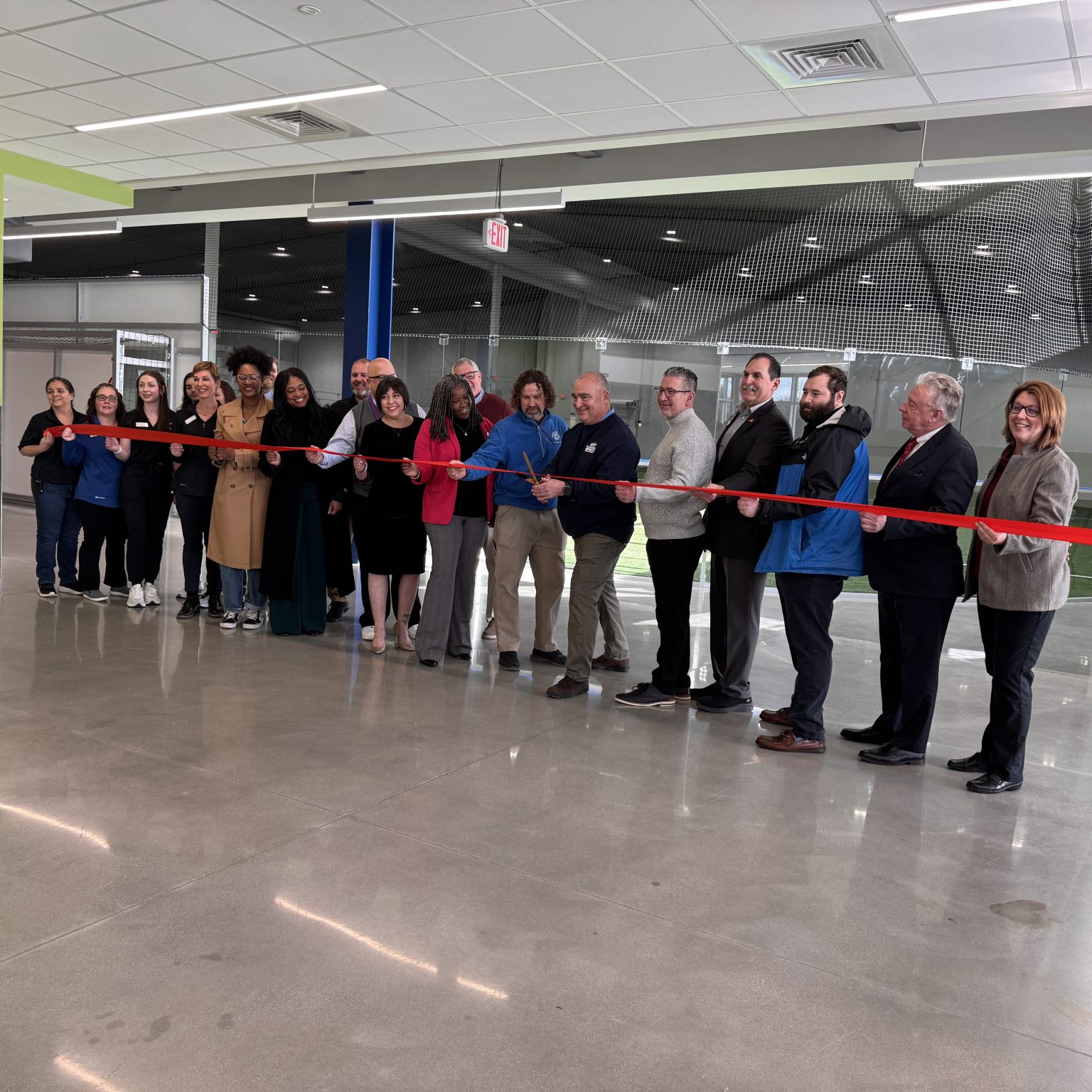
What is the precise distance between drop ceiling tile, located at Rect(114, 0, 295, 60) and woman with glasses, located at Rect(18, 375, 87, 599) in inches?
99.3

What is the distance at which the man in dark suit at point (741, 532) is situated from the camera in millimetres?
4602

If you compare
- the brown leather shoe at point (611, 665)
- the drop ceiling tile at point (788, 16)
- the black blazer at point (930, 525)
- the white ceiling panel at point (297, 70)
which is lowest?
the brown leather shoe at point (611, 665)

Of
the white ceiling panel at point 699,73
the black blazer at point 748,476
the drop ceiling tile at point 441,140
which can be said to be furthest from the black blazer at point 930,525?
the drop ceiling tile at point 441,140

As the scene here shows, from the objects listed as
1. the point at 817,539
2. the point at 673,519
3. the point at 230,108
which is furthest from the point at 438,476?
the point at 230,108

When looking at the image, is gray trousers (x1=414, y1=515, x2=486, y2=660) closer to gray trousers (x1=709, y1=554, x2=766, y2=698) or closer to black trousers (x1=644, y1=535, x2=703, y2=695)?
black trousers (x1=644, y1=535, x2=703, y2=695)

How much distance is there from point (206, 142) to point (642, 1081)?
692cm

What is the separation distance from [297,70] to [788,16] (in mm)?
2706

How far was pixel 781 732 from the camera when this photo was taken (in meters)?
4.52

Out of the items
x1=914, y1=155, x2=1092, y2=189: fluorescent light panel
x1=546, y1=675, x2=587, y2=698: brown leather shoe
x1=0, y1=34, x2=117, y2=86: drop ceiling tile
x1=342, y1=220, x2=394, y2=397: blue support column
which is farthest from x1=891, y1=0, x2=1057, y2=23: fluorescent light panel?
x1=342, y1=220, x2=394, y2=397: blue support column

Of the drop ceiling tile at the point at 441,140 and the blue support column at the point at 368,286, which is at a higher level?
the drop ceiling tile at the point at 441,140

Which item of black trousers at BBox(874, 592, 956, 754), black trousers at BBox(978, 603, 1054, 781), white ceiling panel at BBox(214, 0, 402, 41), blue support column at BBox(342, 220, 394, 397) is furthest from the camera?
blue support column at BBox(342, 220, 394, 397)

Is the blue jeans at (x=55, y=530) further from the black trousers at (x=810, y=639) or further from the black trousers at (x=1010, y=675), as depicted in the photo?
the black trousers at (x=1010, y=675)

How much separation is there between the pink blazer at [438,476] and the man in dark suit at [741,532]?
1.41m

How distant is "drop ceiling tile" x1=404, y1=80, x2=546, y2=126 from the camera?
5586 mm
